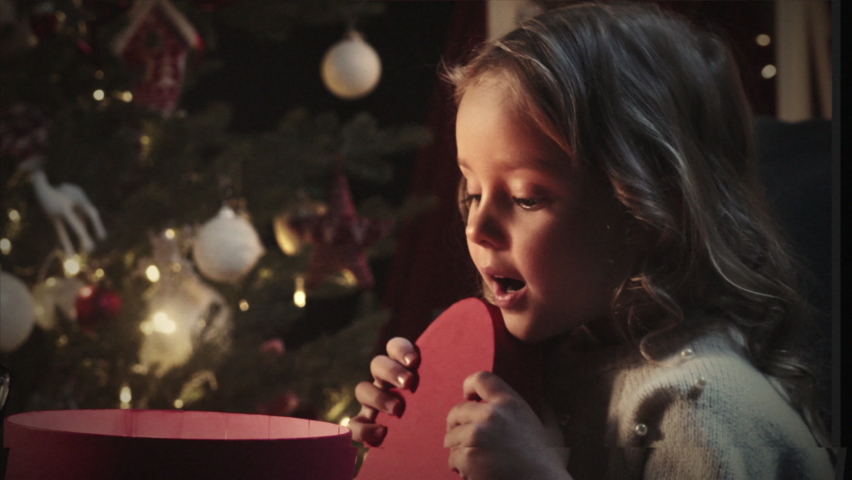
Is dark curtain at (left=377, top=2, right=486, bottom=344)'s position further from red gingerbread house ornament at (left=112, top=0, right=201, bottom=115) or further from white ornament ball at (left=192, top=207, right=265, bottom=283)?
red gingerbread house ornament at (left=112, top=0, right=201, bottom=115)

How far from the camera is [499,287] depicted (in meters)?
0.50

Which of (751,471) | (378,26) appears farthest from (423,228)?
(378,26)

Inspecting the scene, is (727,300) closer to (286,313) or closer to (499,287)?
(499,287)

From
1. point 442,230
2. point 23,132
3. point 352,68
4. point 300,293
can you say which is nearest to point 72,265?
point 23,132

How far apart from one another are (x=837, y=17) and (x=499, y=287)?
1.07 ft

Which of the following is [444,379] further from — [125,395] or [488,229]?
[125,395]

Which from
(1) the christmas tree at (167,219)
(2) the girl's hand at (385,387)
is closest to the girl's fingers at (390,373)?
(2) the girl's hand at (385,387)

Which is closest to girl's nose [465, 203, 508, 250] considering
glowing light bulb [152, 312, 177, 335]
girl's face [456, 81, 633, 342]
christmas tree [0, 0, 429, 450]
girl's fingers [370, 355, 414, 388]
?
girl's face [456, 81, 633, 342]

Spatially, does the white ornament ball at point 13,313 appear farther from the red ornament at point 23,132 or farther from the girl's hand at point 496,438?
the girl's hand at point 496,438

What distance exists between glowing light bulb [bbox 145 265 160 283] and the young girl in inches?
26.3

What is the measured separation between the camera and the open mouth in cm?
50

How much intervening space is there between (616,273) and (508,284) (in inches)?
2.6

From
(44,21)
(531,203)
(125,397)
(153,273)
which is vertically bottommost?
(125,397)

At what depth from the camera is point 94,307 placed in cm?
95
